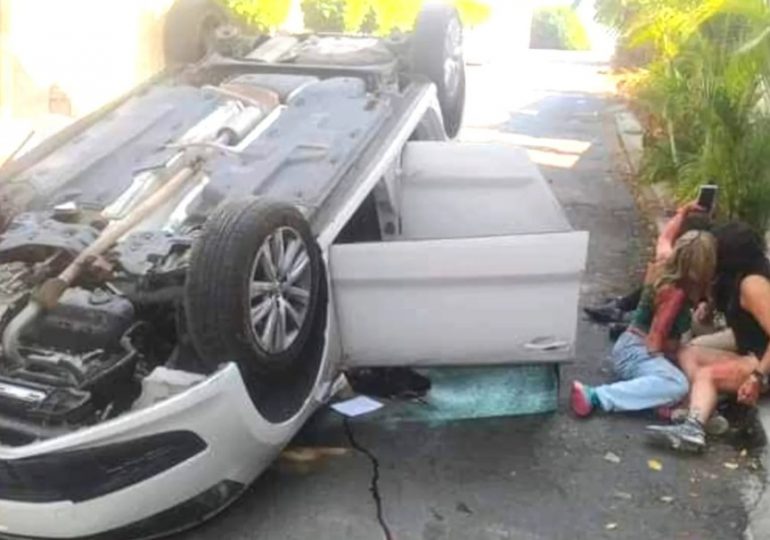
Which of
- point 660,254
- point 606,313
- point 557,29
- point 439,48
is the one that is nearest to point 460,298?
point 660,254

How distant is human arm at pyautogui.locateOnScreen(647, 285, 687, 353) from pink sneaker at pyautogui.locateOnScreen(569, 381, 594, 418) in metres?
0.41

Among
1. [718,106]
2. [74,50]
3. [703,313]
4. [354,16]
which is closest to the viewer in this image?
[703,313]

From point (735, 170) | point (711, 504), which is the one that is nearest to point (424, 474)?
point (711, 504)

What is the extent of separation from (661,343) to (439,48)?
8.47 ft

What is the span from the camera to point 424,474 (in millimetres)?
4844

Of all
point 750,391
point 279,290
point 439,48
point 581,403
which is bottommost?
point 581,403

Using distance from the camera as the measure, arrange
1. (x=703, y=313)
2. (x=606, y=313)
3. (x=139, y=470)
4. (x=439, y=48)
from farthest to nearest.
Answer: (x=439, y=48) < (x=606, y=313) < (x=703, y=313) < (x=139, y=470)

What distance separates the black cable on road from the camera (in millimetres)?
4444

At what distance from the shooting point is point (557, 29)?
121 ft

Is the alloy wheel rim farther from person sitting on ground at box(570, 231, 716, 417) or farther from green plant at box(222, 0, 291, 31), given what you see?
green plant at box(222, 0, 291, 31)

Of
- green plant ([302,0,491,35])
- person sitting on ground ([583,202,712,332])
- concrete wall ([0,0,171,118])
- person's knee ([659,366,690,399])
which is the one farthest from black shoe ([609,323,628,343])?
green plant ([302,0,491,35])

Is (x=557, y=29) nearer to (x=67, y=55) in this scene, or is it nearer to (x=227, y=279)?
(x=67, y=55)

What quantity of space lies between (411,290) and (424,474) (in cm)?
75

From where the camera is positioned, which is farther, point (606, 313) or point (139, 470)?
point (606, 313)
